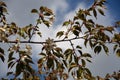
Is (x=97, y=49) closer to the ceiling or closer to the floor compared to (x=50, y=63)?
closer to the ceiling

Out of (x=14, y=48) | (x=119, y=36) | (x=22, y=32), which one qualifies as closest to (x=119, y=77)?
(x=119, y=36)

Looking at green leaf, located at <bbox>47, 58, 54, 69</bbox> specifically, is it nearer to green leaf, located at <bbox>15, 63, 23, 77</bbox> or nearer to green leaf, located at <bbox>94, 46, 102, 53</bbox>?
green leaf, located at <bbox>15, 63, 23, 77</bbox>

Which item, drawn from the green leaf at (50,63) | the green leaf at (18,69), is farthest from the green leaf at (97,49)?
the green leaf at (18,69)

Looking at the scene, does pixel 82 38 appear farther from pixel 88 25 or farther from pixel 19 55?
pixel 19 55

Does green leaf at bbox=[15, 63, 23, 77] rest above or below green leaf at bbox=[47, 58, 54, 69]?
below

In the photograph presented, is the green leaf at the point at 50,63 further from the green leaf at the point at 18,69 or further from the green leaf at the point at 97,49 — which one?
the green leaf at the point at 97,49

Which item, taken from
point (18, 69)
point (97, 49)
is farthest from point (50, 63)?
point (97, 49)

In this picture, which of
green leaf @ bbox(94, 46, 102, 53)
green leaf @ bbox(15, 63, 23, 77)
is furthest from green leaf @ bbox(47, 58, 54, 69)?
green leaf @ bbox(94, 46, 102, 53)

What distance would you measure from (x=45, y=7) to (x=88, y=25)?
93 cm

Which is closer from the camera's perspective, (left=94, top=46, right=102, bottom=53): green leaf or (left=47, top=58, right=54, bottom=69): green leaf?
(left=47, top=58, right=54, bottom=69): green leaf

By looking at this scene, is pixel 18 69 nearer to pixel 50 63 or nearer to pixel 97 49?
pixel 50 63

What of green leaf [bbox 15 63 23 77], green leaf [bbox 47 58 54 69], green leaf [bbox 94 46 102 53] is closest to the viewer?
green leaf [bbox 15 63 23 77]

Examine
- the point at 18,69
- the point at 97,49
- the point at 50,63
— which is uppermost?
the point at 97,49

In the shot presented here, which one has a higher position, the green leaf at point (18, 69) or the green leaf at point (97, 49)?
the green leaf at point (97, 49)
